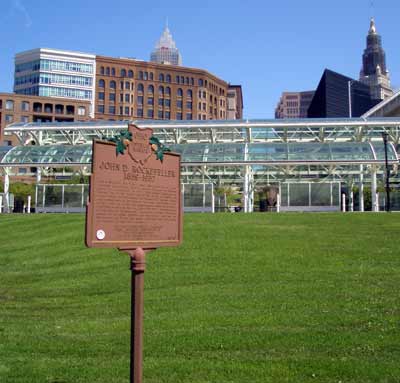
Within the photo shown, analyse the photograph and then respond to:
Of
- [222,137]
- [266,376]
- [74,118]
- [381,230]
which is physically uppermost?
[74,118]

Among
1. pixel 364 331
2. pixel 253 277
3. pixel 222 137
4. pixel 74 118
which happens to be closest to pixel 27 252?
pixel 253 277

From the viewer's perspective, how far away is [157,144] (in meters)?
6.34

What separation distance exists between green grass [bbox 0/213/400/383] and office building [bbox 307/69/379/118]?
162 m

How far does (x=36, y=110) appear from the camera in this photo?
111438mm

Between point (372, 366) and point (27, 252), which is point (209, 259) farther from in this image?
point (372, 366)

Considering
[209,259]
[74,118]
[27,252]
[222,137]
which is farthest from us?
[74,118]

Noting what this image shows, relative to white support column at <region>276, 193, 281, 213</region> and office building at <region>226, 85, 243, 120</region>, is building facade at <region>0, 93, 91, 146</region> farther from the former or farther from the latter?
white support column at <region>276, 193, 281, 213</region>

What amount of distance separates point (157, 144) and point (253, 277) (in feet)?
25.8

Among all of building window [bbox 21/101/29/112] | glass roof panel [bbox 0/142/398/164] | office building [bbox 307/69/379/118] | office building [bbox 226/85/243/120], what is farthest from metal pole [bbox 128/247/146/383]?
office building [bbox 307/69/379/118]

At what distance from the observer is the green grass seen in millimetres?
7164

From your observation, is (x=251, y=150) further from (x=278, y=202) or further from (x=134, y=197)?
(x=134, y=197)

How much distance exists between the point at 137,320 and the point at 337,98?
603ft

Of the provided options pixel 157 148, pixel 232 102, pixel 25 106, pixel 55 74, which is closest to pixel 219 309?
pixel 157 148

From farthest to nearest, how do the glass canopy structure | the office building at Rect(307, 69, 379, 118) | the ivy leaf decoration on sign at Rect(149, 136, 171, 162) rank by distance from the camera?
the office building at Rect(307, 69, 379, 118) < the glass canopy structure < the ivy leaf decoration on sign at Rect(149, 136, 171, 162)
